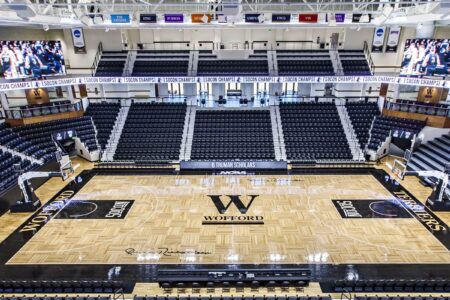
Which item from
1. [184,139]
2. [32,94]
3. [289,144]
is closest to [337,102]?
[289,144]

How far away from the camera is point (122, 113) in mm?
22516

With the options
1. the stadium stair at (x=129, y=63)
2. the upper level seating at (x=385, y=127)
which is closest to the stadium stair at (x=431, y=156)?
the upper level seating at (x=385, y=127)

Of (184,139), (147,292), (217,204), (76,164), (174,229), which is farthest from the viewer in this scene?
(184,139)

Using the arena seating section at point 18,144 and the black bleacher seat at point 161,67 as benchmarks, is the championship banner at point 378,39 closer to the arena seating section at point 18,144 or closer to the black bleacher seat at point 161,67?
the black bleacher seat at point 161,67

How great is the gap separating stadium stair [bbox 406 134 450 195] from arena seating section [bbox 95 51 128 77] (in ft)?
67.4

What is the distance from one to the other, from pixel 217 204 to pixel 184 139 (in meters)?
7.60

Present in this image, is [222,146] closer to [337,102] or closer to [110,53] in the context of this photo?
[337,102]

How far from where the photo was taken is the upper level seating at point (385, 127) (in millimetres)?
18781

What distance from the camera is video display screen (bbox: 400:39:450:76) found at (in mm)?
17938

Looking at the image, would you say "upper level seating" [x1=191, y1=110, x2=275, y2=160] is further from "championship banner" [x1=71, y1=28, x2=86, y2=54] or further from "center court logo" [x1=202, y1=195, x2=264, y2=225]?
"championship banner" [x1=71, y1=28, x2=86, y2=54]

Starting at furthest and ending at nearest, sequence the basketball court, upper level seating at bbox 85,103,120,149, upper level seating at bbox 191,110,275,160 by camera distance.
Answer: upper level seating at bbox 85,103,120,149 < upper level seating at bbox 191,110,275,160 < the basketball court

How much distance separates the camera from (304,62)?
24312 mm
